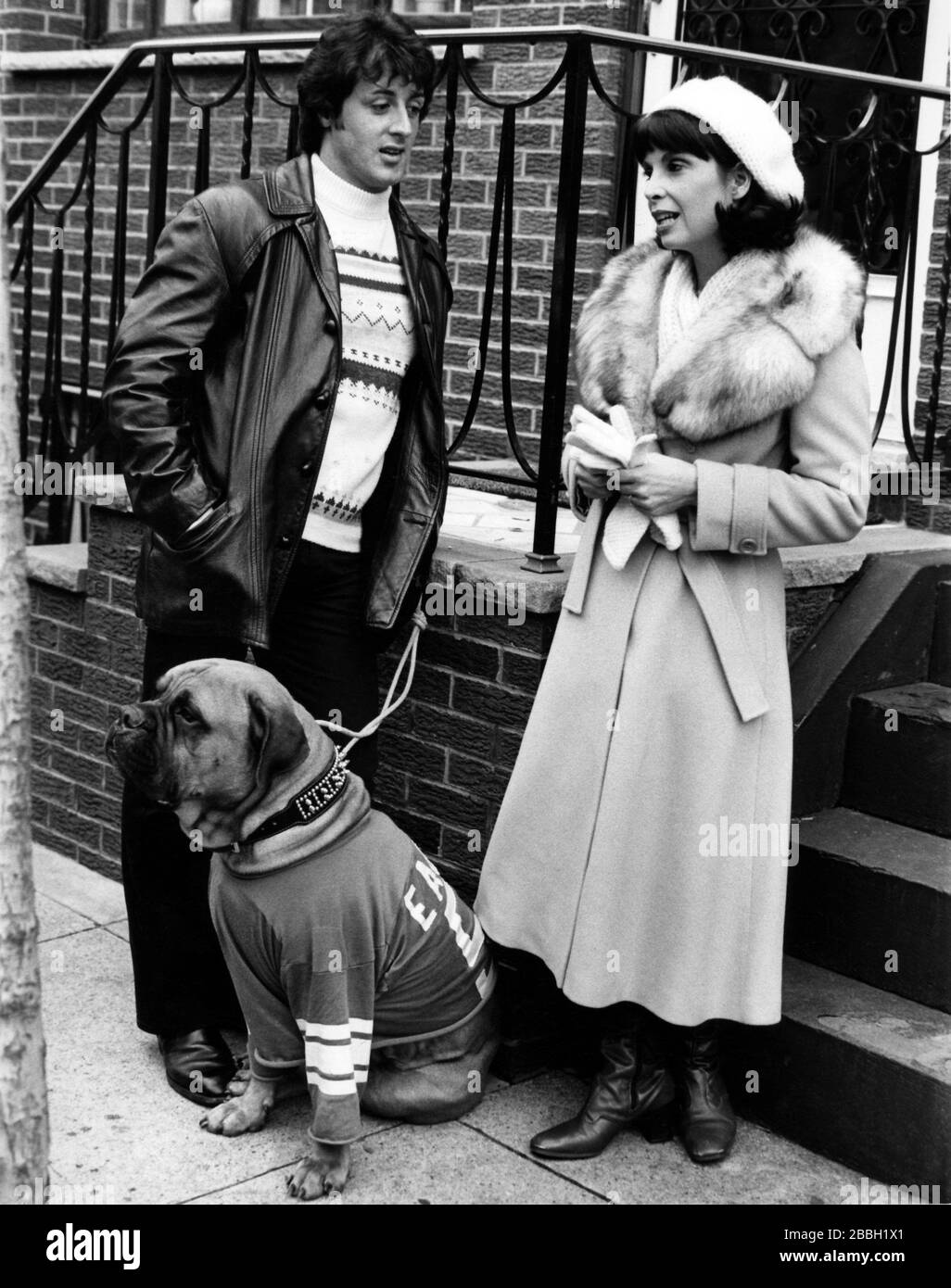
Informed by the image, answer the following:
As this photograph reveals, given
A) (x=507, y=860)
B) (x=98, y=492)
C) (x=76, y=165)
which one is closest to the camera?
(x=507, y=860)

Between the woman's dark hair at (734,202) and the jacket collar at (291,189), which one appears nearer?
the woman's dark hair at (734,202)

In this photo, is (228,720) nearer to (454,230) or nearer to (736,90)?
(736,90)

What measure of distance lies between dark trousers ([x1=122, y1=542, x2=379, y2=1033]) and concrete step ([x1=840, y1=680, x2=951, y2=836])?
4.20 ft

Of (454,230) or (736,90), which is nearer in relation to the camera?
(736,90)

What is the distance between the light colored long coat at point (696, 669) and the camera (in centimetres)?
339

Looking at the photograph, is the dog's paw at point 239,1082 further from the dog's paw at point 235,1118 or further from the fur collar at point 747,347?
the fur collar at point 747,347

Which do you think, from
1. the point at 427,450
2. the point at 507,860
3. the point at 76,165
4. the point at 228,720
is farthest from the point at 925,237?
the point at 76,165

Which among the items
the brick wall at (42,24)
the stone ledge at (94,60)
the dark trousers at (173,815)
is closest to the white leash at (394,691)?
the dark trousers at (173,815)

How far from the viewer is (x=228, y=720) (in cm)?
336

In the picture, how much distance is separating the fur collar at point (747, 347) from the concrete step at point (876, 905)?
3.95ft

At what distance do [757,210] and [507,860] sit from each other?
1515 mm

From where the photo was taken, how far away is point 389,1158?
3.66 metres

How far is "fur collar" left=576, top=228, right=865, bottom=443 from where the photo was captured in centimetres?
333

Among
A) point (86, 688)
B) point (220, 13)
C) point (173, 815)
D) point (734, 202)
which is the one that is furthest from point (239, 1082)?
point (220, 13)
